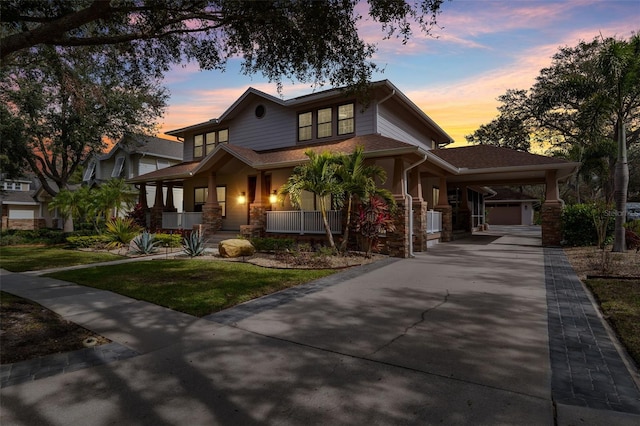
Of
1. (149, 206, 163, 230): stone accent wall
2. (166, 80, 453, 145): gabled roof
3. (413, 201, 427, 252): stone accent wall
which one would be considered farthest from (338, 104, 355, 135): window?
(149, 206, 163, 230): stone accent wall

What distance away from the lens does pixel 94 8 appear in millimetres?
5109

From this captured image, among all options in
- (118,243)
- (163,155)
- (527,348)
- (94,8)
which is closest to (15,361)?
(94,8)

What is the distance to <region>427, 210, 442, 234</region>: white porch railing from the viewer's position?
50.0 ft

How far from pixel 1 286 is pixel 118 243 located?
821 centimetres

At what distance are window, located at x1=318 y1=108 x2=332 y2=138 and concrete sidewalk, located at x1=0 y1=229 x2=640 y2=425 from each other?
10608 millimetres

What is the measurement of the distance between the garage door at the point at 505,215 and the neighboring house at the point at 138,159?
111ft

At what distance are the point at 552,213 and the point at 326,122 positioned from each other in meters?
10.3

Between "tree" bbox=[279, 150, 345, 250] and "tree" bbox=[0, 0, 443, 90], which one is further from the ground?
"tree" bbox=[0, 0, 443, 90]

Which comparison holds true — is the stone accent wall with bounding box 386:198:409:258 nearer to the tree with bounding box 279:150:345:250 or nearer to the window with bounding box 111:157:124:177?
the tree with bounding box 279:150:345:250

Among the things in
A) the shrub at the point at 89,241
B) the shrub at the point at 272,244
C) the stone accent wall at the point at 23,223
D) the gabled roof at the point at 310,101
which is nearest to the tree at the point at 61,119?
the gabled roof at the point at 310,101

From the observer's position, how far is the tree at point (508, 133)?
32.8 meters

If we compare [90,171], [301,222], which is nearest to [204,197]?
[301,222]

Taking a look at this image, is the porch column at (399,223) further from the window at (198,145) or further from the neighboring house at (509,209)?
the neighboring house at (509,209)

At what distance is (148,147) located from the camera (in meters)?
27.9
